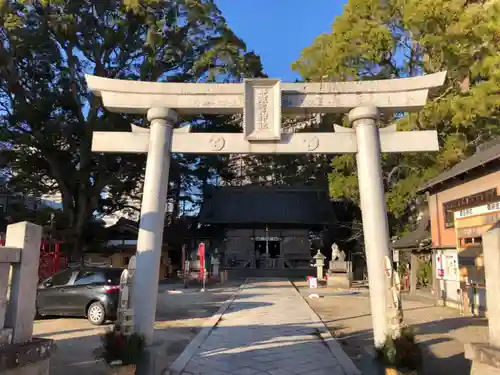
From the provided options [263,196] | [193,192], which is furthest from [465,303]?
[193,192]

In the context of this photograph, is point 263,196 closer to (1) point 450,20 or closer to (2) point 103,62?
(2) point 103,62

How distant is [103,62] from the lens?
26172mm

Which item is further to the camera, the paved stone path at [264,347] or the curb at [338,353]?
the paved stone path at [264,347]

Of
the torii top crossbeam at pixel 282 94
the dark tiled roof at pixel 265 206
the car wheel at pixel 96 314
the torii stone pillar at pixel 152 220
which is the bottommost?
the car wheel at pixel 96 314

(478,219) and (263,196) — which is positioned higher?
(263,196)

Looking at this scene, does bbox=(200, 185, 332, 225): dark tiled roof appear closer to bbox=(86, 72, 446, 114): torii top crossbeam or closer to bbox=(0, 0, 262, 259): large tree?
bbox=(0, 0, 262, 259): large tree

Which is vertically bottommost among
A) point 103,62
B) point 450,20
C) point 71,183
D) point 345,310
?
point 345,310

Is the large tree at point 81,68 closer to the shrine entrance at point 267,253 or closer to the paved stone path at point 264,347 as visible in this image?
the shrine entrance at point 267,253

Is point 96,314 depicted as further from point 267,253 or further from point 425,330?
point 267,253

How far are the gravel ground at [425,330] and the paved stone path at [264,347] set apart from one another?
2.18 feet

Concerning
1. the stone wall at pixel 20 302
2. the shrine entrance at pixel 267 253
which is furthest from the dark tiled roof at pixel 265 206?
the stone wall at pixel 20 302

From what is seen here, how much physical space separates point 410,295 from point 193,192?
24.8m

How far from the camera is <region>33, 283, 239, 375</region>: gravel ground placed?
25.0 ft

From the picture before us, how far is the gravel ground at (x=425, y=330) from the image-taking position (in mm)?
7730
